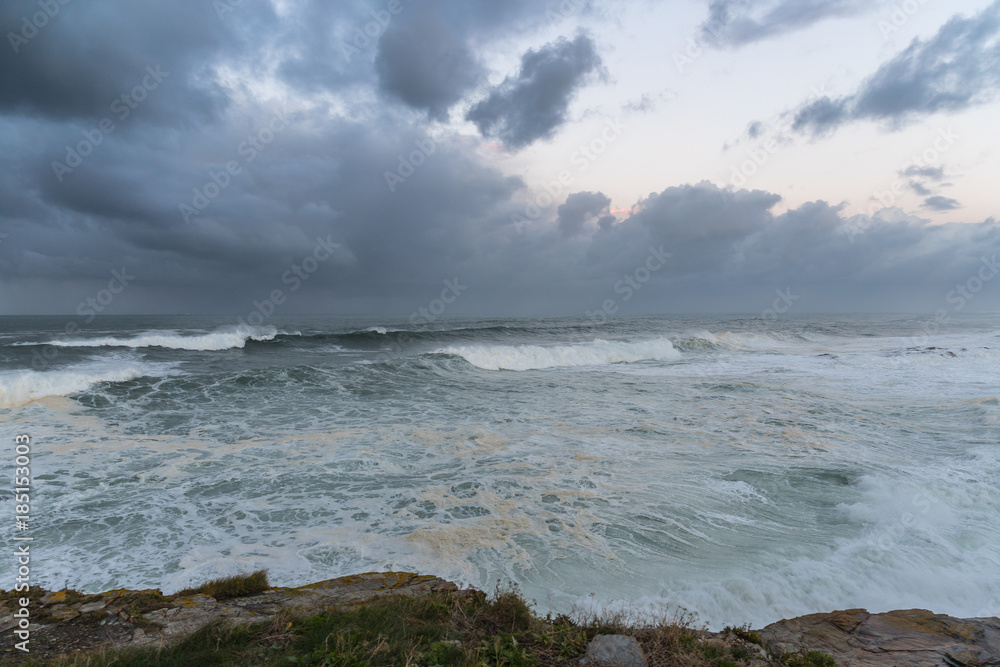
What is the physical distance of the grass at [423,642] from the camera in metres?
2.96

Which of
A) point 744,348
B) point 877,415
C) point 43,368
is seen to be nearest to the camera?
point 877,415

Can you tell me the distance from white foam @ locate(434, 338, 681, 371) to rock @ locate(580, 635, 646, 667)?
2380cm

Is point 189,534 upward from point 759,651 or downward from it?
downward

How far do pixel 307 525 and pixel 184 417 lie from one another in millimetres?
9340

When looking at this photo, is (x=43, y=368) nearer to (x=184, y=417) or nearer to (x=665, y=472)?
(x=184, y=417)

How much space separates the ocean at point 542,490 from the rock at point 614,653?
39.8 inches

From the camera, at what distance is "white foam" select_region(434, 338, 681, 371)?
28.9 m

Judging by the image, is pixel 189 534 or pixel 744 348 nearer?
pixel 189 534

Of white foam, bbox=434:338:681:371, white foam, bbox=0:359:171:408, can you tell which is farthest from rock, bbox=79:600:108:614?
white foam, bbox=434:338:681:371

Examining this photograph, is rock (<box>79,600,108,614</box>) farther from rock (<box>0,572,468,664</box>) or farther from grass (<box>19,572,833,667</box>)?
grass (<box>19,572,833,667</box>)

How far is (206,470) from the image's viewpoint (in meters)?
8.92

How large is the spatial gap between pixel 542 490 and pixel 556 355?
78.5 ft

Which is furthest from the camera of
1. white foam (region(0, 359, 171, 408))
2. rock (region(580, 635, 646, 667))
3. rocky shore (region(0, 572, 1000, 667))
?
white foam (region(0, 359, 171, 408))

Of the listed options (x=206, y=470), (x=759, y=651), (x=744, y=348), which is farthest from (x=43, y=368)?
(x=744, y=348)
